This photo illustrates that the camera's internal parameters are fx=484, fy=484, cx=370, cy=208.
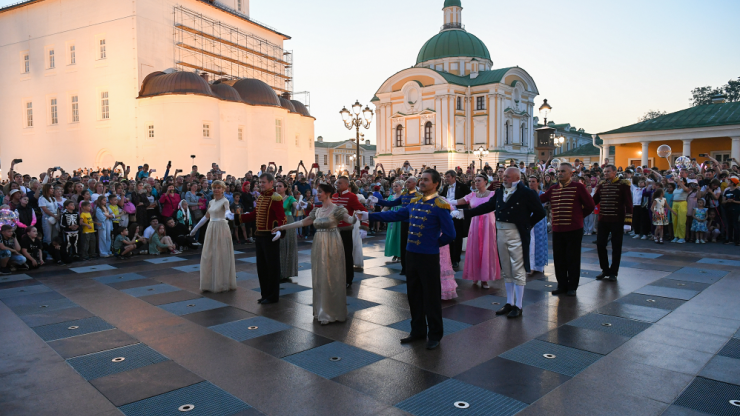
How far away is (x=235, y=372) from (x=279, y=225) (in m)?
3.22

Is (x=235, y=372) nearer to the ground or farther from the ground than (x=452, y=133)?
nearer to the ground

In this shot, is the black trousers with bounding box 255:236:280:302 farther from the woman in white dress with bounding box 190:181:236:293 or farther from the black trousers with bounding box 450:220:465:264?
the black trousers with bounding box 450:220:465:264

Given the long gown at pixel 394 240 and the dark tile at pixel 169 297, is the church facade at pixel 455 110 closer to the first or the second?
the long gown at pixel 394 240

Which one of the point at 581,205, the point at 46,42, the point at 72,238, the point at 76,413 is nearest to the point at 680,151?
the point at 581,205

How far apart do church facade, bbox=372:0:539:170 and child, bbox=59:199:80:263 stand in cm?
4486

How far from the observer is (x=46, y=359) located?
214 inches

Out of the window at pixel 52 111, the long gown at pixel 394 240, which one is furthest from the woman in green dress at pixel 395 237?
the window at pixel 52 111

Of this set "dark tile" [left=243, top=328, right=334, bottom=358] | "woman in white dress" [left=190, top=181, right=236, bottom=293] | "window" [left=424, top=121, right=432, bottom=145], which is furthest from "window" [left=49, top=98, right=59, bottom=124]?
"dark tile" [left=243, top=328, right=334, bottom=358]

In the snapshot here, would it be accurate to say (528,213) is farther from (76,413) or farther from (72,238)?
(72,238)

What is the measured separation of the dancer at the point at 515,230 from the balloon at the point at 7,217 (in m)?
9.99

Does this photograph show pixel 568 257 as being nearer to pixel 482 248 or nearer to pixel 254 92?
pixel 482 248

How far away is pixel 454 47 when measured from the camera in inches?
2357

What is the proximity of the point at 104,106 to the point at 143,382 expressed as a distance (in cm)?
3879

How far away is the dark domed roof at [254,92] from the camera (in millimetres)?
40156
